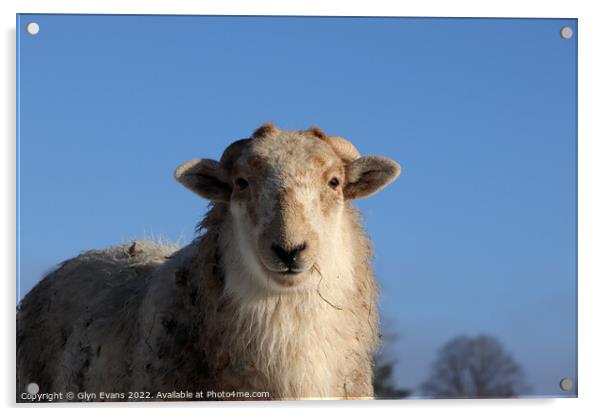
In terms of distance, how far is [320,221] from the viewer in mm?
11641

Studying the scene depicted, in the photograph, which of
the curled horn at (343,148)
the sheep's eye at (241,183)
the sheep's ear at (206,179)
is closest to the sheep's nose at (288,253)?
the sheep's eye at (241,183)

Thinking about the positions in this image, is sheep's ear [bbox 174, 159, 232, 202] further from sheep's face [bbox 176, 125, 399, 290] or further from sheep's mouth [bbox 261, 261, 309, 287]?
sheep's mouth [bbox 261, 261, 309, 287]

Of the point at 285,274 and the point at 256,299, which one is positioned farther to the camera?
the point at 256,299

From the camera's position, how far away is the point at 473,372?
12.1 metres

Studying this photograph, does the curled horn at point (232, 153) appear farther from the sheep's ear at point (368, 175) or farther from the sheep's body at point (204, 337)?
the sheep's ear at point (368, 175)

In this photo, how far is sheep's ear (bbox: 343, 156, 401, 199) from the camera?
12.1 m

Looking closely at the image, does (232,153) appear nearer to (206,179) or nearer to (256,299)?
(206,179)
